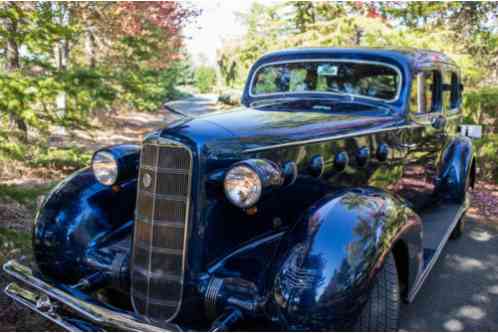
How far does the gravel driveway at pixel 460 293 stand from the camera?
10.2 feet

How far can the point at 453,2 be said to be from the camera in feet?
35.4

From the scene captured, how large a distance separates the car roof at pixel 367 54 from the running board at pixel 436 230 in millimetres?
A: 1376

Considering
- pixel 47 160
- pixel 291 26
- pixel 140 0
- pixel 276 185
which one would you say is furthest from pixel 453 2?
pixel 276 185

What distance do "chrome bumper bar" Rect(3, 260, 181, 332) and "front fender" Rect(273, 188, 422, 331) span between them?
0.54 m

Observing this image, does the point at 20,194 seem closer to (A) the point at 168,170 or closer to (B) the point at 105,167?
(B) the point at 105,167

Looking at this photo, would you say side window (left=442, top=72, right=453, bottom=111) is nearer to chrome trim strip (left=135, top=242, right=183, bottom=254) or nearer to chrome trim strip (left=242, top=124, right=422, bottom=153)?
chrome trim strip (left=242, top=124, right=422, bottom=153)

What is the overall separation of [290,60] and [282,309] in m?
2.63

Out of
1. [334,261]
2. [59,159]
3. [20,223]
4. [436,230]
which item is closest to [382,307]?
[334,261]

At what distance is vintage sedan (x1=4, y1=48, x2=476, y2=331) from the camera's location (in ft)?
6.79

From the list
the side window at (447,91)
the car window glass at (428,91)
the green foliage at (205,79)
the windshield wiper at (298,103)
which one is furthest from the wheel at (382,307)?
the green foliage at (205,79)

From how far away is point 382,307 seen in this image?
2.26 metres

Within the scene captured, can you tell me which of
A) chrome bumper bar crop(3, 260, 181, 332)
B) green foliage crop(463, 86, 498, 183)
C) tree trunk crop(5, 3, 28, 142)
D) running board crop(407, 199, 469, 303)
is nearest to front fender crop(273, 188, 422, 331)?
chrome bumper bar crop(3, 260, 181, 332)

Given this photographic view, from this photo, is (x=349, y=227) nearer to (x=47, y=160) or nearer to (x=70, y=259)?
(x=70, y=259)

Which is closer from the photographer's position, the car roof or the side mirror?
the car roof
